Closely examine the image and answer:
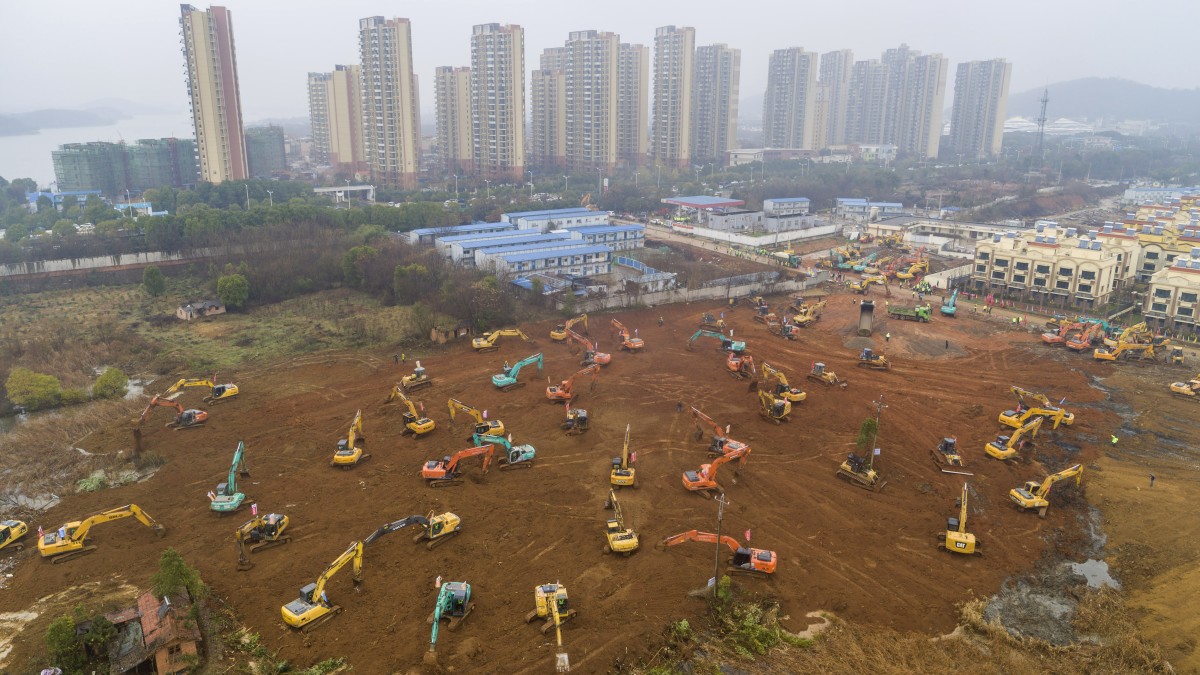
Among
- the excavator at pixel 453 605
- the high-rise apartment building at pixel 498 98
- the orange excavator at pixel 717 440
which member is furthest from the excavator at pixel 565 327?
the high-rise apartment building at pixel 498 98

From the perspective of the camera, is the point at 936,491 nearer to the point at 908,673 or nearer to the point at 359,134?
the point at 908,673

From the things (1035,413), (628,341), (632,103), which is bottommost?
(1035,413)

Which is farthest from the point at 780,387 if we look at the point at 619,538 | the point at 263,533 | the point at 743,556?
the point at 263,533

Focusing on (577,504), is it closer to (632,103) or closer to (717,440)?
(717,440)

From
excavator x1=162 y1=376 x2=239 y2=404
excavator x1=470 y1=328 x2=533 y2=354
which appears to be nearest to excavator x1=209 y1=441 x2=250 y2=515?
excavator x1=162 y1=376 x2=239 y2=404

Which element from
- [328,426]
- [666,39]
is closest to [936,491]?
[328,426]

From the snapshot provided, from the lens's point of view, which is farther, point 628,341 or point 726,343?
point 726,343

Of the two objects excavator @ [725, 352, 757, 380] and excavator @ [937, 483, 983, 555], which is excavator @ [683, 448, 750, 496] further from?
excavator @ [725, 352, 757, 380]
